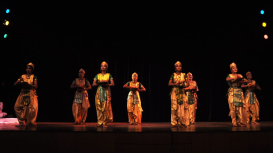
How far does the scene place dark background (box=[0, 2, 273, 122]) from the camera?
32.7ft

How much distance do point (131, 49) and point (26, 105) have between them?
469cm

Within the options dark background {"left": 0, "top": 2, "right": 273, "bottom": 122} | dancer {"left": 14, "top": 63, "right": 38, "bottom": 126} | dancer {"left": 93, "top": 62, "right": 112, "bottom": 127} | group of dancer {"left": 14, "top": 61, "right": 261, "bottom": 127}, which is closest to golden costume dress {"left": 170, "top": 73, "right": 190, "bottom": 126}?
group of dancer {"left": 14, "top": 61, "right": 261, "bottom": 127}

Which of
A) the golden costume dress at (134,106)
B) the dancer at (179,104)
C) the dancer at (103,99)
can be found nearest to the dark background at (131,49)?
the golden costume dress at (134,106)

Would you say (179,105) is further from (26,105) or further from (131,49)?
(131,49)

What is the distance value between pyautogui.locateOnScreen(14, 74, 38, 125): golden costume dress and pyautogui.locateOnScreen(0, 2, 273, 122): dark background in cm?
303

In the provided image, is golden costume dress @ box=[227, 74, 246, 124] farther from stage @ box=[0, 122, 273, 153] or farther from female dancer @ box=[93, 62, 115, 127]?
female dancer @ box=[93, 62, 115, 127]

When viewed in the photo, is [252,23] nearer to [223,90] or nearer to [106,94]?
[223,90]

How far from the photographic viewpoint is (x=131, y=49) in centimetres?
1063

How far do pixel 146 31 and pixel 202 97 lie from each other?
3.44 meters

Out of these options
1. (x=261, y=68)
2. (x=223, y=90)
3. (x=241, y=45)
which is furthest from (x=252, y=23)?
(x=223, y=90)

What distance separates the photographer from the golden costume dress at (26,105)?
7203 millimetres

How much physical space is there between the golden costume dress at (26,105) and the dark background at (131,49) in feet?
9.93

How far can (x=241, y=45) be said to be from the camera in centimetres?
1076

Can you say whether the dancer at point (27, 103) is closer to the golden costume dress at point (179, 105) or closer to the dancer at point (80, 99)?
the dancer at point (80, 99)
